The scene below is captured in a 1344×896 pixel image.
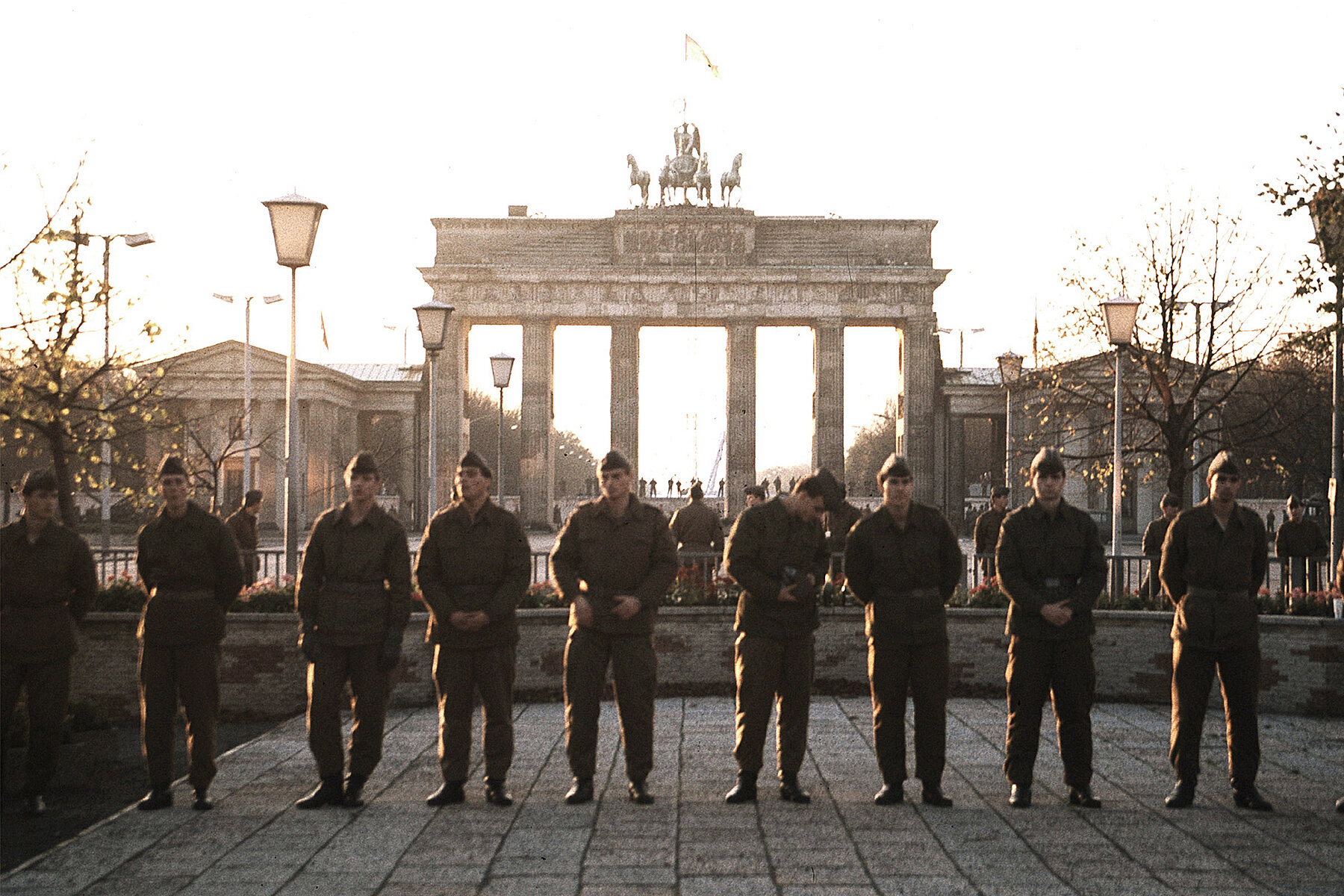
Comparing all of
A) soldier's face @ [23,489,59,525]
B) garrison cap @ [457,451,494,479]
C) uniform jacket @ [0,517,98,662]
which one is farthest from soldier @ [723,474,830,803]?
soldier's face @ [23,489,59,525]

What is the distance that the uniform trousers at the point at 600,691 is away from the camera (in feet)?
29.1

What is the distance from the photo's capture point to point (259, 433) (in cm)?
6044

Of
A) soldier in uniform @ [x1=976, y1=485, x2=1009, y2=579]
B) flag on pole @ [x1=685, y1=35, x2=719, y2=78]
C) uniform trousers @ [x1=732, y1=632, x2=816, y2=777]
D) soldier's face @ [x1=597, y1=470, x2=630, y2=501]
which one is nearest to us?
uniform trousers @ [x1=732, y1=632, x2=816, y2=777]

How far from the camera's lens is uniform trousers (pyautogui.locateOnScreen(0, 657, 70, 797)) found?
890cm

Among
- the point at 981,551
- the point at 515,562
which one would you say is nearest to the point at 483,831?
the point at 515,562

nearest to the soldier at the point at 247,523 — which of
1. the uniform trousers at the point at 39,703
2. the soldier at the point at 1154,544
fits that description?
the uniform trousers at the point at 39,703

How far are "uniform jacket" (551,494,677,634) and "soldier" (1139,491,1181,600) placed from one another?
721 cm

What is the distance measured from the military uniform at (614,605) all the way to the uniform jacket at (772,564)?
43cm

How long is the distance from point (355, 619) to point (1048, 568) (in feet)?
13.4

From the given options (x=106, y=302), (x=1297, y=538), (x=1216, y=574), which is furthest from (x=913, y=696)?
(x=106, y=302)

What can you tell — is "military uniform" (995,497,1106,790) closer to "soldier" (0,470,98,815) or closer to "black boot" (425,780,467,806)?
"black boot" (425,780,467,806)

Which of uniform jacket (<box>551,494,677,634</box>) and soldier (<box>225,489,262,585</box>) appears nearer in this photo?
uniform jacket (<box>551,494,677,634</box>)

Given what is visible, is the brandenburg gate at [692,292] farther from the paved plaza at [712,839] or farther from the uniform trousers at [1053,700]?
the uniform trousers at [1053,700]

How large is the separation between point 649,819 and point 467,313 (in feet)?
188
